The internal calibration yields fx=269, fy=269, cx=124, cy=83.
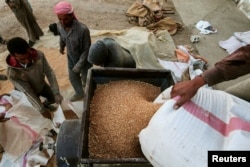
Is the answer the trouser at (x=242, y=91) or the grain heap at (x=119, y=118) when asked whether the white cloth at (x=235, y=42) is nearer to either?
the trouser at (x=242, y=91)

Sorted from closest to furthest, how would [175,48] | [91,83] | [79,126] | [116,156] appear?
[116,156] → [79,126] → [91,83] → [175,48]

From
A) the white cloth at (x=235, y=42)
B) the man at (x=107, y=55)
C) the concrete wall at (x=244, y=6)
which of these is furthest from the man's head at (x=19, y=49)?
the concrete wall at (x=244, y=6)

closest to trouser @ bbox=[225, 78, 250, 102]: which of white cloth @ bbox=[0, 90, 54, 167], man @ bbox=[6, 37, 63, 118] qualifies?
man @ bbox=[6, 37, 63, 118]

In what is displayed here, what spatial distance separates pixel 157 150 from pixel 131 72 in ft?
3.22

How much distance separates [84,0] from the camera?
17.9ft

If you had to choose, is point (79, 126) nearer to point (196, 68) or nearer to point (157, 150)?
point (157, 150)

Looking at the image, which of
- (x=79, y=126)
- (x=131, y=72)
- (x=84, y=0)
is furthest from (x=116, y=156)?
(x=84, y=0)

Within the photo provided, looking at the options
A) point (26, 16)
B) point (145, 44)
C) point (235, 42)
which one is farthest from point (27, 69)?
point (235, 42)

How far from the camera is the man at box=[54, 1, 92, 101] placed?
2.62 metres

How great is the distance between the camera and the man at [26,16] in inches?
152

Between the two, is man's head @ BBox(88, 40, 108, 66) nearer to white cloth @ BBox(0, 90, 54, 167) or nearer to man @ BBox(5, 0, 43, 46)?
white cloth @ BBox(0, 90, 54, 167)

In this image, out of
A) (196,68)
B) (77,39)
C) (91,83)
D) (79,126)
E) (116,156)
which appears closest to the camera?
(116,156)

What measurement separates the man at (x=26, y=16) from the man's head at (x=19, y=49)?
181 cm

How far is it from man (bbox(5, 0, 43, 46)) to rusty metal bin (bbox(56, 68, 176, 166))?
91.3 inches
